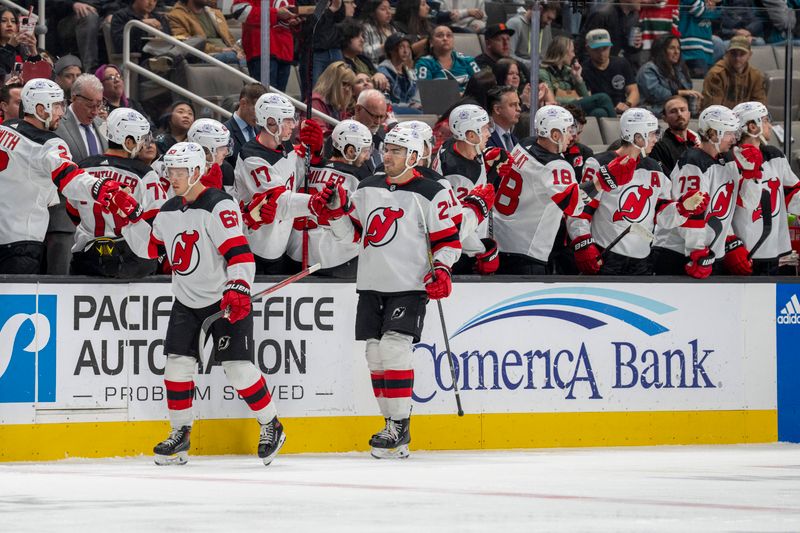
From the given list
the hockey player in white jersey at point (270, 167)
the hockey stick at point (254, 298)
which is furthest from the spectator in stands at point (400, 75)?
the hockey stick at point (254, 298)

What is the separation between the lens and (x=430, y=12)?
11.1 m

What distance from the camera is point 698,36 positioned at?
34.7ft

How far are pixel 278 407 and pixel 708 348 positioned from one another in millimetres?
2629

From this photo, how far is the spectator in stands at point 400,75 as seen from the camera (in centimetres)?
1055

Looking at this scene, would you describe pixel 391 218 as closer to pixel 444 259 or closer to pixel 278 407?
pixel 444 259

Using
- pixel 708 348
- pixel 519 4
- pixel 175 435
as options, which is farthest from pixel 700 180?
pixel 175 435

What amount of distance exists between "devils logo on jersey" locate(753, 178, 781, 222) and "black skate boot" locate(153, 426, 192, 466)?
3853mm

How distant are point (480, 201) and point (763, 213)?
210cm

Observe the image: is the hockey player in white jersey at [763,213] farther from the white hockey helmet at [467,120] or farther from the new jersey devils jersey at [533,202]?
the white hockey helmet at [467,120]

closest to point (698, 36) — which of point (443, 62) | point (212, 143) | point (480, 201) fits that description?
point (443, 62)

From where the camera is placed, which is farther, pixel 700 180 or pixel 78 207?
pixel 700 180

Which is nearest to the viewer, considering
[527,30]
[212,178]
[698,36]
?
[212,178]

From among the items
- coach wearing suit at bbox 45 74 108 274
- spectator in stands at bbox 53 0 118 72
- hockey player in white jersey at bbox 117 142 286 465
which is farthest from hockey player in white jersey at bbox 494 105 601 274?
spectator in stands at bbox 53 0 118 72

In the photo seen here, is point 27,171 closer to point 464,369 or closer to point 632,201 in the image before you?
point 464,369
